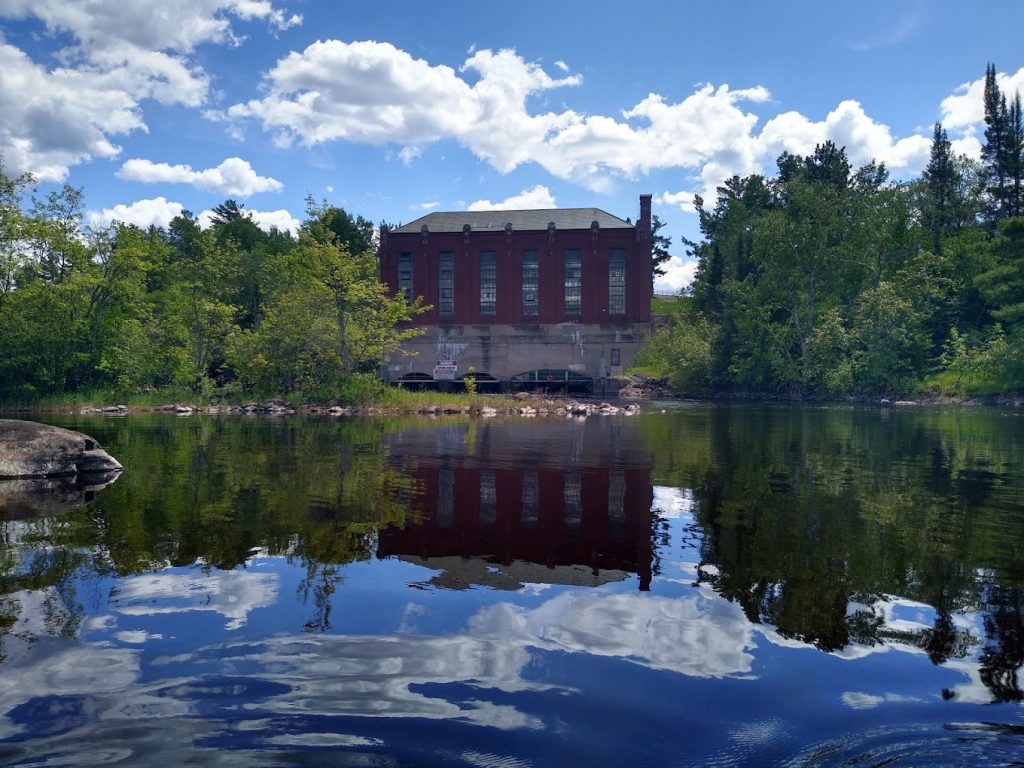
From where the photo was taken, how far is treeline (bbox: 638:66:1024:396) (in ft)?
164

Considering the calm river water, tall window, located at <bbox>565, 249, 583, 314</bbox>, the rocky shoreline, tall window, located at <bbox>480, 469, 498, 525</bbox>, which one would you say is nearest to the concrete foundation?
tall window, located at <bbox>565, 249, 583, 314</bbox>

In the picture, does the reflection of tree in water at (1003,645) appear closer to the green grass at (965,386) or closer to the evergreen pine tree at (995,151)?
the green grass at (965,386)

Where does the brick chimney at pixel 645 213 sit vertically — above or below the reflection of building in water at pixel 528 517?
above

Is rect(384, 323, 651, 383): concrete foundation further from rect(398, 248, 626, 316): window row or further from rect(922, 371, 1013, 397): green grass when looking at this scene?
rect(922, 371, 1013, 397): green grass

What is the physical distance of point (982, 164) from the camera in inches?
2547

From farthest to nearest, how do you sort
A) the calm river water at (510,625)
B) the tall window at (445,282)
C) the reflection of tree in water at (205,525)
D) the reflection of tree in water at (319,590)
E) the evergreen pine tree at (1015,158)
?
1. the tall window at (445,282)
2. the evergreen pine tree at (1015,158)
3. the reflection of tree in water at (205,525)
4. the reflection of tree in water at (319,590)
5. the calm river water at (510,625)

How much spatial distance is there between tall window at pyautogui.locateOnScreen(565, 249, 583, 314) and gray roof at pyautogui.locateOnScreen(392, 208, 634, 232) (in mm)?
3019

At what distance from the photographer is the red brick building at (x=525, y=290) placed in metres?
63.7

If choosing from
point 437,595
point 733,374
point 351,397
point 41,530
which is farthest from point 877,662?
point 733,374

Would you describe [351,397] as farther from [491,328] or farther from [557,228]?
[557,228]

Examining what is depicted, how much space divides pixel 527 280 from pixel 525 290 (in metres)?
0.93

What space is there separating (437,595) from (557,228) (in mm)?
61798

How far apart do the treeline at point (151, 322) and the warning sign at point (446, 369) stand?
738 inches

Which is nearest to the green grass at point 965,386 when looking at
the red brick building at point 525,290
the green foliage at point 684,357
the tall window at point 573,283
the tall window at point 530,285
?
the green foliage at point 684,357
